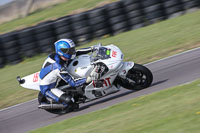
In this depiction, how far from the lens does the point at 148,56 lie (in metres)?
11.7

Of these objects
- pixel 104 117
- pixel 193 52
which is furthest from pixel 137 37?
pixel 104 117

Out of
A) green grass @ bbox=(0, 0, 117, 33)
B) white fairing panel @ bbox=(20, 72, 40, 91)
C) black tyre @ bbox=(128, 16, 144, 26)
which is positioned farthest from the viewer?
green grass @ bbox=(0, 0, 117, 33)

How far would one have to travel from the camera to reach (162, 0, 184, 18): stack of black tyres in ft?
48.3

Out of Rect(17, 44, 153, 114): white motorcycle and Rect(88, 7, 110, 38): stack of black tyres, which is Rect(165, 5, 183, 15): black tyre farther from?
Rect(17, 44, 153, 114): white motorcycle

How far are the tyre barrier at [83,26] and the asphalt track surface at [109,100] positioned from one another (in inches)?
176

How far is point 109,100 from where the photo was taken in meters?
8.52

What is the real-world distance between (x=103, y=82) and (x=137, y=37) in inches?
249

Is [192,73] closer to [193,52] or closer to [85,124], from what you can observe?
[193,52]

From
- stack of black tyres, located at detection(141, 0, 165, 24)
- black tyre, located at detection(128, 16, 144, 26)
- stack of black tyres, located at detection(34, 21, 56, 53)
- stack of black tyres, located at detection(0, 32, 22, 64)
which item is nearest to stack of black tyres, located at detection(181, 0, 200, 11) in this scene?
stack of black tyres, located at detection(141, 0, 165, 24)

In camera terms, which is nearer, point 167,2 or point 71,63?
point 71,63

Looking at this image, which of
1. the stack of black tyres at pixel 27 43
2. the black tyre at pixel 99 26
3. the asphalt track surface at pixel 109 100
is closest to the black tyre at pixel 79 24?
the black tyre at pixel 99 26

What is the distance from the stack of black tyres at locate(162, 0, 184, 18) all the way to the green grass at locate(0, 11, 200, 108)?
0.25 m

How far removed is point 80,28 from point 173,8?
3.72 metres

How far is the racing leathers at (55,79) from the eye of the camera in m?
8.10
